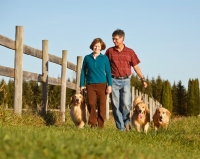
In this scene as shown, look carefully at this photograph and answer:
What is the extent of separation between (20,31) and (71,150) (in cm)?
829

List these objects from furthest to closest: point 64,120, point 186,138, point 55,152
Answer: point 64,120, point 186,138, point 55,152

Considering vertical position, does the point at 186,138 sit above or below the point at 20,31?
below

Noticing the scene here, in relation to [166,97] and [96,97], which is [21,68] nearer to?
[96,97]

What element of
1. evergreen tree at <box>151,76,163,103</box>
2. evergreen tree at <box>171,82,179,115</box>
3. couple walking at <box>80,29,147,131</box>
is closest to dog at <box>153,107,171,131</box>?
couple walking at <box>80,29,147,131</box>

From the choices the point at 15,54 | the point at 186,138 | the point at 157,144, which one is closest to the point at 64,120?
the point at 15,54

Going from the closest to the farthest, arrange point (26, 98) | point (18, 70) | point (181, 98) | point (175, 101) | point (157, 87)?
point (18, 70) < point (26, 98) < point (157, 87) < point (175, 101) < point (181, 98)

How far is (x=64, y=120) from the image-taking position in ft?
48.0

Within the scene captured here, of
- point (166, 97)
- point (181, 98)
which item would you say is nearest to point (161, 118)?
point (166, 97)

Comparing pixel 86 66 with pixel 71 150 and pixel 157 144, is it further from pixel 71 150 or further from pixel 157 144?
pixel 71 150

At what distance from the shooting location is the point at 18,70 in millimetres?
11492

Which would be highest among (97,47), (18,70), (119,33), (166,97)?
(166,97)

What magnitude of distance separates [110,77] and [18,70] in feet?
8.28

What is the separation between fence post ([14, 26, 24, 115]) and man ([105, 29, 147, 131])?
7.55 feet

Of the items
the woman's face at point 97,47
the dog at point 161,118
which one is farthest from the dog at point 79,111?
the dog at point 161,118
